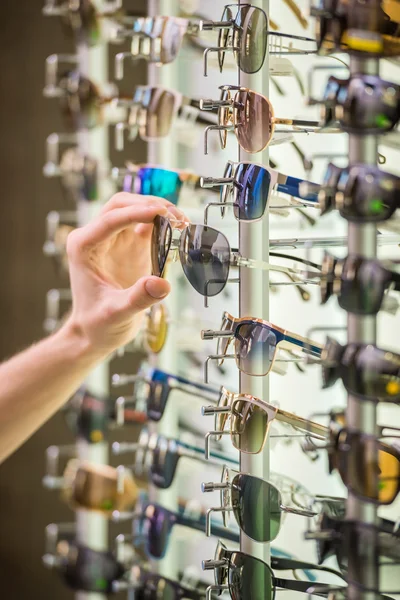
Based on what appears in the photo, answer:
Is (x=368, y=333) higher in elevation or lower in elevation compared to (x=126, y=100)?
lower

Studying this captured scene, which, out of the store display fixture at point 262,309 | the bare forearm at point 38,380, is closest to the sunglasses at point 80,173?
the store display fixture at point 262,309

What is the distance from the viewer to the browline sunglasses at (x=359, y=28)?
0.72m

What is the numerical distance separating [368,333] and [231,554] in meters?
0.27

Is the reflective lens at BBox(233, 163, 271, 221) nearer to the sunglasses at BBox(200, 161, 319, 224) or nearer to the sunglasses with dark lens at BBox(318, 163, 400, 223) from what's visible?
the sunglasses at BBox(200, 161, 319, 224)

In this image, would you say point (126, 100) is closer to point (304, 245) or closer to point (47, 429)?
point (304, 245)

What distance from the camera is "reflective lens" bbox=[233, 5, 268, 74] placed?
0.82 m

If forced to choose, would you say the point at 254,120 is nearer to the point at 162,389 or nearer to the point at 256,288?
the point at 256,288

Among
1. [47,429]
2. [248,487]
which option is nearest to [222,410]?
[248,487]

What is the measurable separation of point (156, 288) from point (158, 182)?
27 centimetres

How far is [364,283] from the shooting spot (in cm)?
72

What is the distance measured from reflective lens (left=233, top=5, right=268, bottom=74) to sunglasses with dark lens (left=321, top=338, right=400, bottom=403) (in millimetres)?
274

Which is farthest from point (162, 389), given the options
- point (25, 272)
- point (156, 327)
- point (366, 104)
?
point (25, 272)

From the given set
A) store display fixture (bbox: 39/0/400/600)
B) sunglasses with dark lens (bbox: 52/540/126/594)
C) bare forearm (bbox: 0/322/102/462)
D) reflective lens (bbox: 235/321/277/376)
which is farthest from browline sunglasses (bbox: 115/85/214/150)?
sunglasses with dark lens (bbox: 52/540/126/594)

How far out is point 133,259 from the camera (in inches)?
41.6
